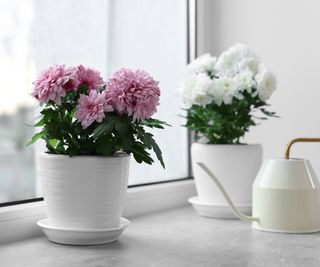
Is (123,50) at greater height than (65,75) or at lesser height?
greater

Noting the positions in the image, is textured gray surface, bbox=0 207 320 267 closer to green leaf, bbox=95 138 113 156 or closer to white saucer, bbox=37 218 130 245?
white saucer, bbox=37 218 130 245

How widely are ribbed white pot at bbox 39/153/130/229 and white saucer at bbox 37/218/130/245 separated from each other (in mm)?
13

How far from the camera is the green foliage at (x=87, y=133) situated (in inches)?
46.4

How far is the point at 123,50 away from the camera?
172cm

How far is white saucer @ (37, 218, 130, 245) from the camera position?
3.91 feet

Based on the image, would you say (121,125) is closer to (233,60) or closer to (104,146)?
(104,146)

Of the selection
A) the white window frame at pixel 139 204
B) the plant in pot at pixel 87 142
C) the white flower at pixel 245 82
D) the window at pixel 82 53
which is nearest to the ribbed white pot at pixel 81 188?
the plant in pot at pixel 87 142

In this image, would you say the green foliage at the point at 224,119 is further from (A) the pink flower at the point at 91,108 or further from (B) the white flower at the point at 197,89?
(A) the pink flower at the point at 91,108

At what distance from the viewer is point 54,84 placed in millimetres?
1151

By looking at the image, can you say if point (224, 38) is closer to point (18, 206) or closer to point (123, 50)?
point (123, 50)

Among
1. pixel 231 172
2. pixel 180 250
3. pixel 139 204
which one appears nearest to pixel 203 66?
pixel 231 172

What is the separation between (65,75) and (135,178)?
2.09 ft

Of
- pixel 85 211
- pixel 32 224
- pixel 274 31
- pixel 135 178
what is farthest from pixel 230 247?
pixel 274 31

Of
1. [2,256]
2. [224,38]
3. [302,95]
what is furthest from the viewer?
[224,38]
